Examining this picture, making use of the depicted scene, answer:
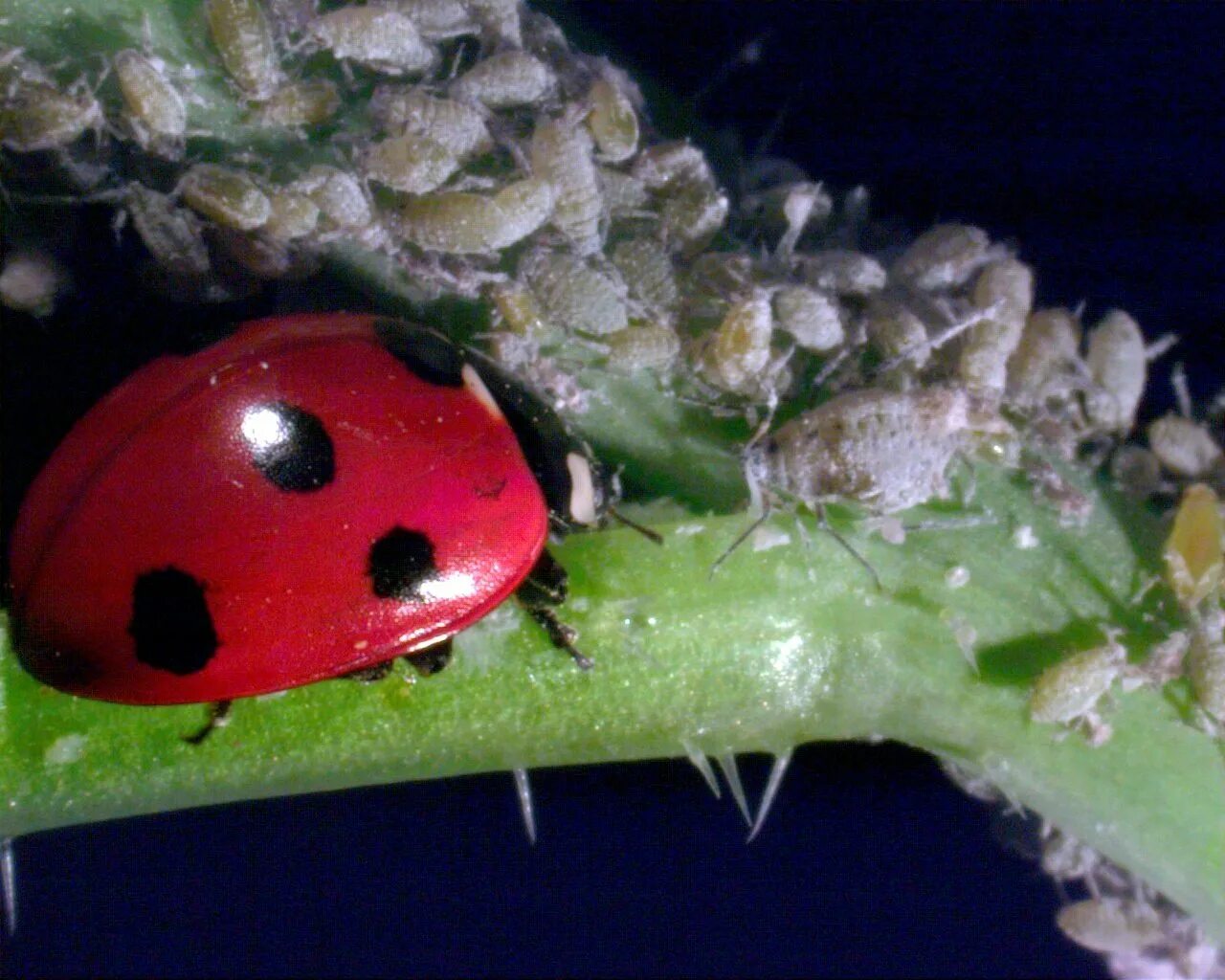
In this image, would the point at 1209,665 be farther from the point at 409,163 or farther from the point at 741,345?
the point at 409,163

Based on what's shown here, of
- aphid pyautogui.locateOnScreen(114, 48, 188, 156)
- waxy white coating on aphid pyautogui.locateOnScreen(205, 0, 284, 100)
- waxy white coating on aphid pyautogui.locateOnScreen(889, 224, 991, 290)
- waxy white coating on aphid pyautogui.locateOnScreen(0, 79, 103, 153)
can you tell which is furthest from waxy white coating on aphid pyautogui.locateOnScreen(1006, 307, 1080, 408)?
waxy white coating on aphid pyautogui.locateOnScreen(0, 79, 103, 153)

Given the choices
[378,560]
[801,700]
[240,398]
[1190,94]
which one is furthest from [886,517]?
[1190,94]

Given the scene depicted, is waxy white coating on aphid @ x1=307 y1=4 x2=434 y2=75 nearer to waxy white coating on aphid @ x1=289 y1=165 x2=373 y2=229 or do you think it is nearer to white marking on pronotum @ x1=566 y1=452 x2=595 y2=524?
waxy white coating on aphid @ x1=289 y1=165 x2=373 y2=229

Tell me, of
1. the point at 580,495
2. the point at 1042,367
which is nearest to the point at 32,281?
the point at 580,495

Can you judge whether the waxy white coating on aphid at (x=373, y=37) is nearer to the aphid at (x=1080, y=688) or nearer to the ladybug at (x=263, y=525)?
the ladybug at (x=263, y=525)

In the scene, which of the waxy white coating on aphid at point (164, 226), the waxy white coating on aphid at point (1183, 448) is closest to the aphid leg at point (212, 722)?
the waxy white coating on aphid at point (164, 226)

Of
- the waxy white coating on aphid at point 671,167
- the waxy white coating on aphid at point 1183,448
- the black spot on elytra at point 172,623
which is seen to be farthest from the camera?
the waxy white coating on aphid at point 1183,448
